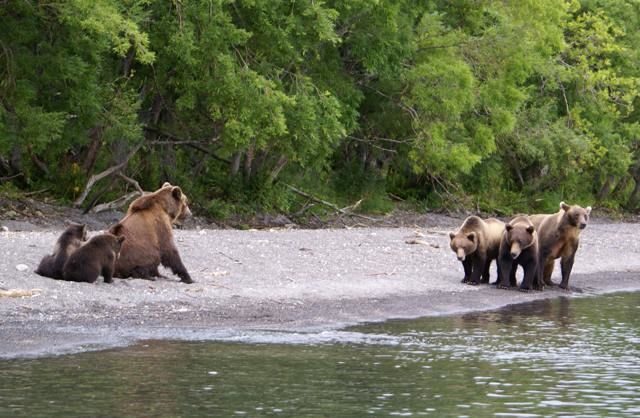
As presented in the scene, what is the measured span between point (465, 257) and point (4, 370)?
10.9 meters

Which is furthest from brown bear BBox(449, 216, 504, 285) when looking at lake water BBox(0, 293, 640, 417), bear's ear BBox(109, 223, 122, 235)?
bear's ear BBox(109, 223, 122, 235)

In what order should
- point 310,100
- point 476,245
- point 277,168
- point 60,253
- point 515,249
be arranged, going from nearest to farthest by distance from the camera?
point 60,253, point 515,249, point 476,245, point 310,100, point 277,168

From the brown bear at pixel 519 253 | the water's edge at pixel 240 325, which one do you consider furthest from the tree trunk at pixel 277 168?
the water's edge at pixel 240 325

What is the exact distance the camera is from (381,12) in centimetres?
3266

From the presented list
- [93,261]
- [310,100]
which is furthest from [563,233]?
[310,100]

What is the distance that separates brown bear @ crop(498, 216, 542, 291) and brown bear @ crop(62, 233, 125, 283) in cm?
684

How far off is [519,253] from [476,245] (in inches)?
27.7

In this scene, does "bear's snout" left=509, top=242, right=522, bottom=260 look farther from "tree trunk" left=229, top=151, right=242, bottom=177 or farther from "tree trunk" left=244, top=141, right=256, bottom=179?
"tree trunk" left=229, top=151, right=242, bottom=177

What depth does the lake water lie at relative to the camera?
11.1 meters

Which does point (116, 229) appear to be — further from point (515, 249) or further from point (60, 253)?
point (515, 249)

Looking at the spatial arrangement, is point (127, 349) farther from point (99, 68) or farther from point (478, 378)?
point (99, 68)

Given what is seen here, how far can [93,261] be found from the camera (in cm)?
1670

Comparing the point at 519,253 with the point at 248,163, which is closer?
the point at 519,253

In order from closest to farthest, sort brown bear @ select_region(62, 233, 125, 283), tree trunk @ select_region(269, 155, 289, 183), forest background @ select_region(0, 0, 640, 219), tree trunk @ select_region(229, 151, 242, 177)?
brown bear @ select_region(62, 233, 125, 283) → forest background @ select_region(0, 0, 640, 219) → tree trunk @ select_region(229, 151, 242, 177) → tree trunk @ select_region(269, 155, 289, 183)
